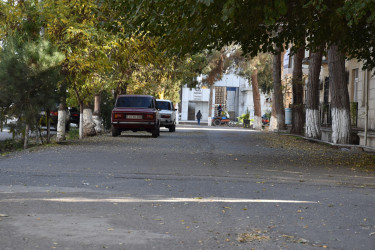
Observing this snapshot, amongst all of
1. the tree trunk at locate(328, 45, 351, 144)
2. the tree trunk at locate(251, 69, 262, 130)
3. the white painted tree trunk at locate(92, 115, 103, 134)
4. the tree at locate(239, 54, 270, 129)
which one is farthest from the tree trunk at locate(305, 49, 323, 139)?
the tree trunk at locate(251, 69, 262, 130)

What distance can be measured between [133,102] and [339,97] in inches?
411

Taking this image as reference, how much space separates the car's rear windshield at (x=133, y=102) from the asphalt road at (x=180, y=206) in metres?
16.9

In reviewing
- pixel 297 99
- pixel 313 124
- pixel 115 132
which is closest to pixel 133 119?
pixel 115 132

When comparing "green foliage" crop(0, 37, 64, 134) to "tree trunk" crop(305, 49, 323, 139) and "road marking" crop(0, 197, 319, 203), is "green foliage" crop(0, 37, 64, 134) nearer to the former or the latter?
"road marking" crop(0, 197, 319, 203)

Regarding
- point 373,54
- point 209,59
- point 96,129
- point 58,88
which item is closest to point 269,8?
point 373,54

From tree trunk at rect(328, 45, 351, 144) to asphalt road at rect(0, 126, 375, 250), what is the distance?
10.2 metres

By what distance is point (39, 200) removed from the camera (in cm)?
950

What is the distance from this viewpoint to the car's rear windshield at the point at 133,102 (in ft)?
111

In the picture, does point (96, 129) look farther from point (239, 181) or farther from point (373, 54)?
point (239, 181)

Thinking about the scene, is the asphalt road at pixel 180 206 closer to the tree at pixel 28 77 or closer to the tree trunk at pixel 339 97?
the tree at pixel 28 77

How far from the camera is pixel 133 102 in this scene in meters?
33.8

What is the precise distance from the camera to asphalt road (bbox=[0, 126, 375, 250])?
23.0ft

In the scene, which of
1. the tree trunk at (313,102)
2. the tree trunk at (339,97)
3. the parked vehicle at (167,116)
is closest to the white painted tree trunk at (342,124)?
the tree trunk at (339,97)

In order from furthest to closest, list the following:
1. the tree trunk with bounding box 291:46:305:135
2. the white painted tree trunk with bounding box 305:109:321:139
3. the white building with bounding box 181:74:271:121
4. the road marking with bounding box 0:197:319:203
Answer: the white building with bounding box 181:74:271:121 < the tree trunk with bounding box 291:46:305:135 < the white painted tree trunk with bounding box 305:109:321:139 < the road marking with bounding box 0:197:319:203
